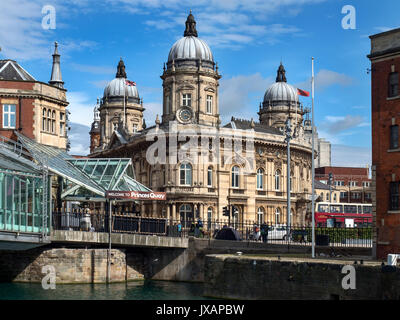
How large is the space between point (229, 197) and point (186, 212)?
534cm

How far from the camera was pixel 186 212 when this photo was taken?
77000mm

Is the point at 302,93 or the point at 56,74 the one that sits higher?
the point at 56,74

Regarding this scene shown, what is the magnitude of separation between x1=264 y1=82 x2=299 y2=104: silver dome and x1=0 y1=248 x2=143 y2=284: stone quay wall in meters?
63.2

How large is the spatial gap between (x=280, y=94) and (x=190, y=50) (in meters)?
26.1

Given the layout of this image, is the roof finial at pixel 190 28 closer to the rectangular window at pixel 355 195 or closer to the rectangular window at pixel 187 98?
the rectangular window at pixel 187 98

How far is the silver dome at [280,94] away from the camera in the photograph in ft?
351

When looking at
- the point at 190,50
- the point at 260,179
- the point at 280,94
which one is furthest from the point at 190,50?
the point at 280,94

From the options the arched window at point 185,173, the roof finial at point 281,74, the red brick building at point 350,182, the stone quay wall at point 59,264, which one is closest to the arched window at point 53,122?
the stone quay wall at point 59,264

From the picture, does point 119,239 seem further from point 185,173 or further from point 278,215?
point 278,215

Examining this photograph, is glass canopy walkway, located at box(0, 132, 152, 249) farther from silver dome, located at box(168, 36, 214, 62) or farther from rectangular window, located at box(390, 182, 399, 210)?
silver dome, located at box(168, 36, 214, 62)

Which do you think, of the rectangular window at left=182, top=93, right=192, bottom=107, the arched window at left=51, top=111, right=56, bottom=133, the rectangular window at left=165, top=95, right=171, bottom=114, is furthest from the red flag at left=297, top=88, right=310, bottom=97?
the rectangular window at left=165, top=95, right=171, bottom=114

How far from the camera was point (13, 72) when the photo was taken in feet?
199

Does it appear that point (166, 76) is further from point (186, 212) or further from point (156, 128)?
point (186, 212)

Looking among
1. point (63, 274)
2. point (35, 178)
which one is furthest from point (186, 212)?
point (35, 178)
